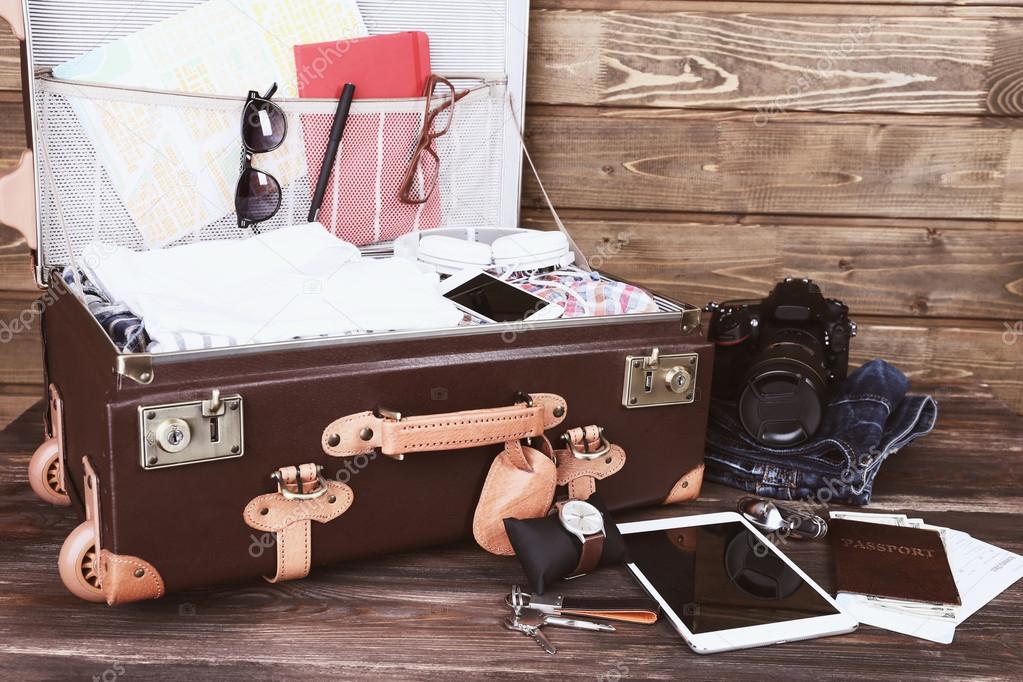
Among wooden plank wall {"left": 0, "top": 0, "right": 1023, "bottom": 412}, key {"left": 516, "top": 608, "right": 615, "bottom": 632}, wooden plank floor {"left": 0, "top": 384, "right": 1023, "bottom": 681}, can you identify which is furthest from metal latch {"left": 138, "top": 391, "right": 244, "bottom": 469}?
wooden plank wall {"left": 0, "top": 0, "right": 1023, "bottom": 412}

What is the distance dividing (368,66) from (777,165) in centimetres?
56

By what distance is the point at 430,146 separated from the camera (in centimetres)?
107

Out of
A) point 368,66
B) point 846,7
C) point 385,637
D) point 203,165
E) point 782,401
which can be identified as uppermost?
point 846,7

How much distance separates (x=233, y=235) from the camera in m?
1.00

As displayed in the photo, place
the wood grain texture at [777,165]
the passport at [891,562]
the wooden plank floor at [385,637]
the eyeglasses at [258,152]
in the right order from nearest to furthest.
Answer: the wooden plank floor at [385,637], the passport at [891,562], the eyeglasses at [258,152], the wood grain texture at [777,165]

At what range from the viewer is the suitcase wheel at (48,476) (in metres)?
0.82

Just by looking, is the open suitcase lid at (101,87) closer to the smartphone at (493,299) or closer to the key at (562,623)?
the smartphone at (493,299)

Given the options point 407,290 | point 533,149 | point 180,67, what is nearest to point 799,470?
point 407,290

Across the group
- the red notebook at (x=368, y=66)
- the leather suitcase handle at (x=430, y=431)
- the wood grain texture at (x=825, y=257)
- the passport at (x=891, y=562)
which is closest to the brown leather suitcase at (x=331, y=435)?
the leather suitcase handle at (x=430, y=431)

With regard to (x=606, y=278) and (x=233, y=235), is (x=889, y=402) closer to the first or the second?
(x=606, y=278)

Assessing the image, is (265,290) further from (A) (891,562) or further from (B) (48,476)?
(A) (891,562)

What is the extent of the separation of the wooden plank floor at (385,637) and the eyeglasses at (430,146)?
463mm

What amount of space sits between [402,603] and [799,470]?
16.3 inches

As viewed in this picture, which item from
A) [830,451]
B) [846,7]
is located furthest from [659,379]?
[846,7]
